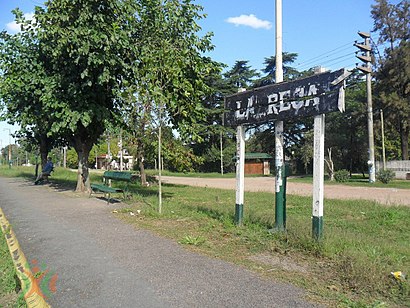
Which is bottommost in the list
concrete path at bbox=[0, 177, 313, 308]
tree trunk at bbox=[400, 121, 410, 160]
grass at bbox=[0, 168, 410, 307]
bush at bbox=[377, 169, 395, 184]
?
concrete path at bbox=[0, 177, 313, 308]

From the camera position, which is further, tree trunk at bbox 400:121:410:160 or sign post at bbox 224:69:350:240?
tree trunk at bbox 400:121:410:160

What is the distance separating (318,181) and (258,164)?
44.0 m

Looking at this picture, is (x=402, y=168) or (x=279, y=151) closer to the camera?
(x=279, y=151)

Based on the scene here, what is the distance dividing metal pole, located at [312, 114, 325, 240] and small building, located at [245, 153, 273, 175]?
141ft

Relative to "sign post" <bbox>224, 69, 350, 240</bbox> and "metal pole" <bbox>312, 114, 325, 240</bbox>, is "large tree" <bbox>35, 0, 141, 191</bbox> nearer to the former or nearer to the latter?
"sign post" <bbox>224, 69, 350, 240</bbox>

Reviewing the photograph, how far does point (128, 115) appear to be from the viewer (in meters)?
14.3

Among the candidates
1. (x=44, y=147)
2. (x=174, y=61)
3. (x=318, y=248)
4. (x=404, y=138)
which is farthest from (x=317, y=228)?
(x=404, y=138)

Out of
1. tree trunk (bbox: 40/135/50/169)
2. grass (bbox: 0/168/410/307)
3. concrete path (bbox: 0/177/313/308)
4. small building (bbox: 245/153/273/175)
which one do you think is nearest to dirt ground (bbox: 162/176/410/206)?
grass (bbox: 0/168/410/307)

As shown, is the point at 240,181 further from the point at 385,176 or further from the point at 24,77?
the point at 385,176

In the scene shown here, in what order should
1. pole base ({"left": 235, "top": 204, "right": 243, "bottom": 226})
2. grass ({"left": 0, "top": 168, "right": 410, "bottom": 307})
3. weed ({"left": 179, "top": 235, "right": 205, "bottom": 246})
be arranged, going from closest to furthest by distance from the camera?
grass ({"left": 0, "top": 168, "right": 410, "bottom": 307})
weed ({"left": 179, "top": 235, "right": 205, "bottom": 246})
pole base ({"left": 235, "top": 204, "right": 243, "bottom": 226})

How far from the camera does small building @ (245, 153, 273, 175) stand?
49719mm

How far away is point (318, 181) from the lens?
6.43 m

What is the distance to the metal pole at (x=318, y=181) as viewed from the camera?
6316 mm

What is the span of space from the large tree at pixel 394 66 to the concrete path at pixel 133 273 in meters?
36.3
